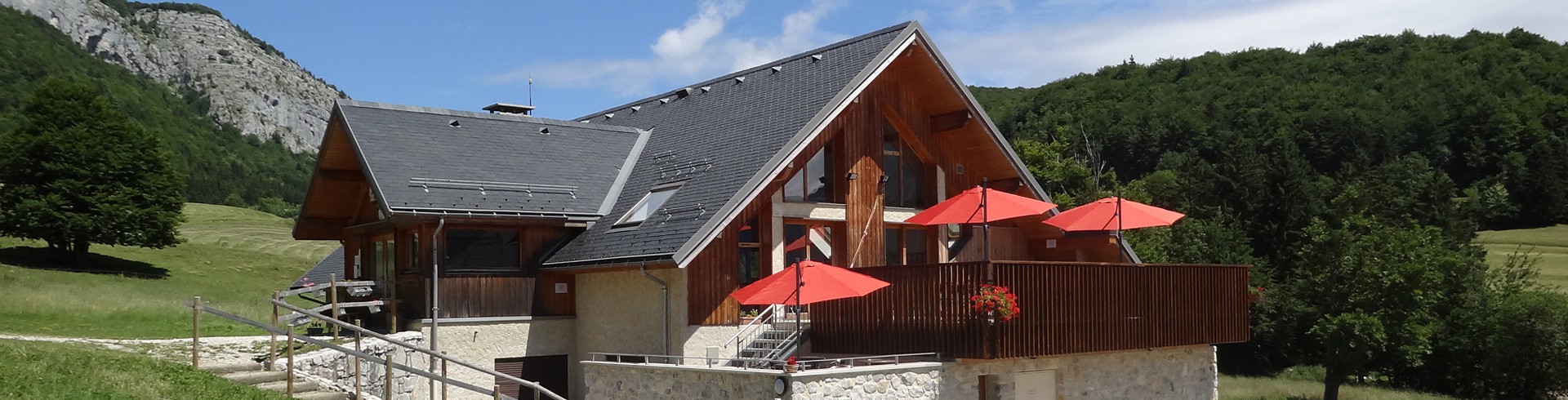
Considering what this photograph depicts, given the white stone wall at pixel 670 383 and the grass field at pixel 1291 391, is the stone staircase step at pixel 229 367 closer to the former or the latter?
the white stone wall at pixel 670 383

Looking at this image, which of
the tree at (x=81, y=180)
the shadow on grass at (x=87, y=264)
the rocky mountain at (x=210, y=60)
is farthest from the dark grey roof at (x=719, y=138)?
the rocky mountain at (x=210, y=60)

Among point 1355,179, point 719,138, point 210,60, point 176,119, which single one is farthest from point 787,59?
point 210,60

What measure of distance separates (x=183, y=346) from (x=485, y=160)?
574cm

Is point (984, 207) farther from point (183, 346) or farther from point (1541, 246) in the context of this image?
point (1541, 246)

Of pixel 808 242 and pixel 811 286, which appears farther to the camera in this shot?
pixel 808 242

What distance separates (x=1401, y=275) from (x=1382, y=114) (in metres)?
43.1

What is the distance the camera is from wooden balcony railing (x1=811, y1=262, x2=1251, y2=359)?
1686 centimetres

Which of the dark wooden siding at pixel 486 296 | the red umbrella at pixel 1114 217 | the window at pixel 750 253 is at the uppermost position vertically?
the red umbrella at pixel 1114 217

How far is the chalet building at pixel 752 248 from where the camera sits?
17516 mm

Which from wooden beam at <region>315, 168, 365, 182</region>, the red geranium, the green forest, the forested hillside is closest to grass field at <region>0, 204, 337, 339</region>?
wooden beam at <region>315, 168, 365, 182</region>

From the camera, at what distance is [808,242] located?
2053 centimetres

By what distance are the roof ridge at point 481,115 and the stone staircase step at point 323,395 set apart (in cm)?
688

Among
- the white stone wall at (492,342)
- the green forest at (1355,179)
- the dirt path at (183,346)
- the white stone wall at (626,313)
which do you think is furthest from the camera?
the green forest at (1355,179)

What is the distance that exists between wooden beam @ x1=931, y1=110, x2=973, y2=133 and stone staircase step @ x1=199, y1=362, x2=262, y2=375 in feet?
38.2
